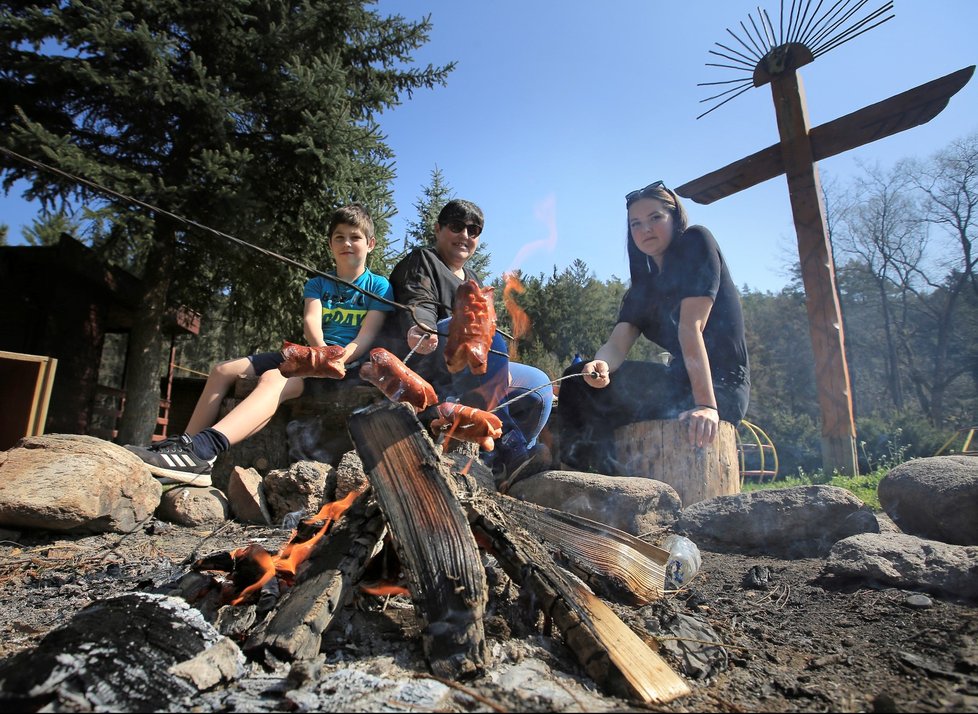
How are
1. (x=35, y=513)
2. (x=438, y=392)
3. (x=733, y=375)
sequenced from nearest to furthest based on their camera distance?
1. (x=35, y=513)
2. (x=438, y=392)
3. (x=733, y=375)

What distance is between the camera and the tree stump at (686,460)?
405 centimetres

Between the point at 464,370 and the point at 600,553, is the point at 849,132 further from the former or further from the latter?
the point at 600,553

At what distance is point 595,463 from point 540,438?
19.8 inches

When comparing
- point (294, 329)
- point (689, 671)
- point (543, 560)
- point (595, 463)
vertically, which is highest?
point (294, 329)

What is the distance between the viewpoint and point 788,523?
3.51m

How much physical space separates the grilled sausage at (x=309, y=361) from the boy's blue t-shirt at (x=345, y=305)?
1071 millimetres

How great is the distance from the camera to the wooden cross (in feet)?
17.4

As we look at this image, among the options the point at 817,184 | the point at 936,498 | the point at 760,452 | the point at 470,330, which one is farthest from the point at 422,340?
the point at 760,452

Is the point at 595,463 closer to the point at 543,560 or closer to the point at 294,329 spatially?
the point at 543,560

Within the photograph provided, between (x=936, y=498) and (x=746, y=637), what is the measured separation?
2216mm

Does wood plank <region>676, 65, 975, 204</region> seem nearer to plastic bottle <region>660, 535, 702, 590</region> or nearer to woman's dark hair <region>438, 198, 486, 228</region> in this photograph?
woman's dark hair <region>438, 198, 486, 228</region>

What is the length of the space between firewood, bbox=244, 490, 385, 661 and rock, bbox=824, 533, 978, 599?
229 centimetres

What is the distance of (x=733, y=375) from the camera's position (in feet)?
14.2

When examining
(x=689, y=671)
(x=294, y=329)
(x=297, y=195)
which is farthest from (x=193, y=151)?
(x=689, y=671)
